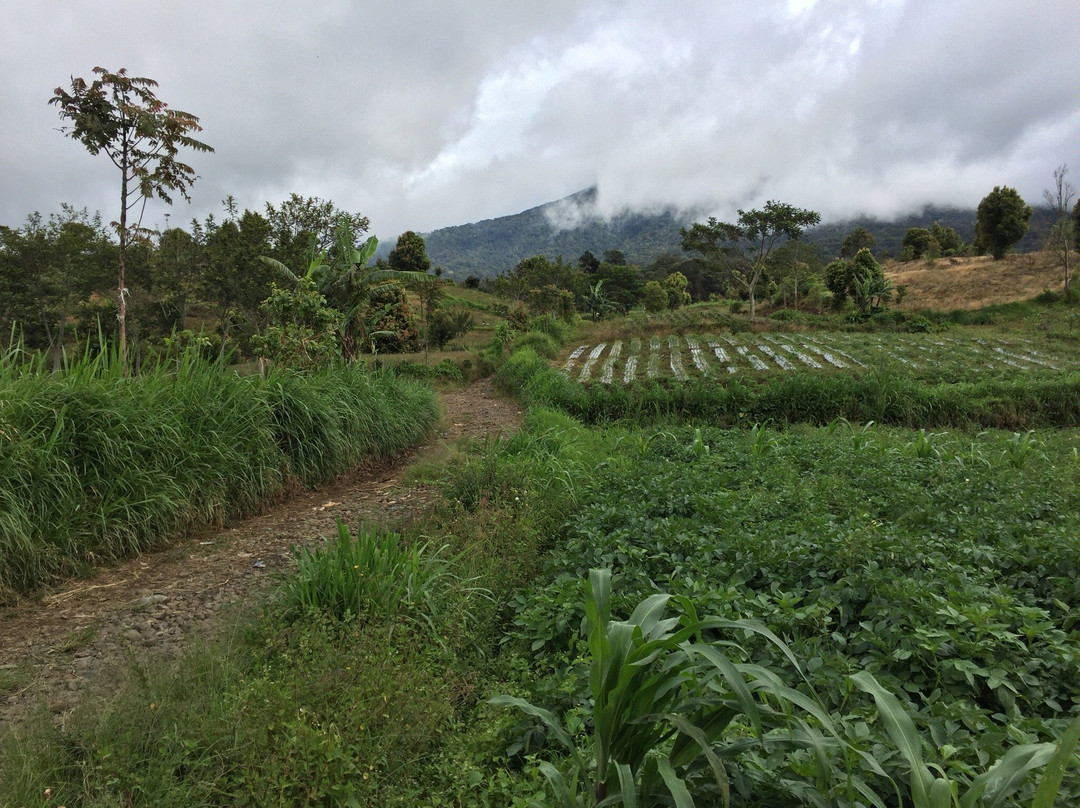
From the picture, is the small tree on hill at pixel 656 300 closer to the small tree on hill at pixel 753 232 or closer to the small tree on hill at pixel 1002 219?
the small tree on hill at pixel 753 232

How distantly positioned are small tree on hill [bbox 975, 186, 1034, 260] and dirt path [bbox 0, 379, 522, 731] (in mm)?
41043

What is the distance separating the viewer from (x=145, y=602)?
366 cm

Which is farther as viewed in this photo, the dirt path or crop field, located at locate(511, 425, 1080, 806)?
the dirt path

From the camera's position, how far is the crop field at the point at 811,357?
44.2 feet

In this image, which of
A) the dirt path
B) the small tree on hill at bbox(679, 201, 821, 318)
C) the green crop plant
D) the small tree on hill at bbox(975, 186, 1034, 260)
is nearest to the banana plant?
the dirt path

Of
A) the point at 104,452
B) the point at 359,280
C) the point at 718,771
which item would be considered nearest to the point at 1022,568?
the point at 718,771

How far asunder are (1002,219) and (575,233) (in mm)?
158084

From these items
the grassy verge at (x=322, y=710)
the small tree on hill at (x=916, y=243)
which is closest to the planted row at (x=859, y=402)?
the grassy verge at (x=322, y=710)

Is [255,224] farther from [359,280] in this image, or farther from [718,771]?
[718,771]

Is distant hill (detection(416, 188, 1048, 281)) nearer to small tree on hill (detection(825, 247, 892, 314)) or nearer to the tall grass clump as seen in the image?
small tree on hill (detection(825, 247, 892, 314))

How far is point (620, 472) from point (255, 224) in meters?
20.0

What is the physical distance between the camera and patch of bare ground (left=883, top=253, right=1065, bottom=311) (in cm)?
2628

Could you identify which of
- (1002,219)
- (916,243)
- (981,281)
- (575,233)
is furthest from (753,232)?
(575,233)

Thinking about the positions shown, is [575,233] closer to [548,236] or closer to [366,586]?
[548,236]
